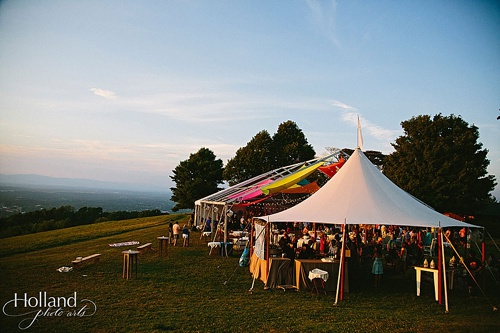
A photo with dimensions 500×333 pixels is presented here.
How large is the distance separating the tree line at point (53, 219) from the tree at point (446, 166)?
2447cm

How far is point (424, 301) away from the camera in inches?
320

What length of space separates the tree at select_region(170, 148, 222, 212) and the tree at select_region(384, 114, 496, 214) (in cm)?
1891

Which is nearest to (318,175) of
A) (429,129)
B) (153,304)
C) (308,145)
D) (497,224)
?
(308,145)

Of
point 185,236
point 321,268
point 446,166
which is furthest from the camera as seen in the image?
point 446,166

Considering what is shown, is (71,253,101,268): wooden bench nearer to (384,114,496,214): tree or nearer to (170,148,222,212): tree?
(384,114,496,214): tree

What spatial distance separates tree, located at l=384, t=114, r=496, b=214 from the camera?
23984 mm

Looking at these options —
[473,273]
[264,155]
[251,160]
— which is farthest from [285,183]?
[264,155]

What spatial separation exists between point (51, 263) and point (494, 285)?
45.0ft

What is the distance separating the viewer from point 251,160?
111 feet

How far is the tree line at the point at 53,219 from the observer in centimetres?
2812

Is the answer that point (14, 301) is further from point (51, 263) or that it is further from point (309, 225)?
point (309, 225)

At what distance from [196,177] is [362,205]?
101ft

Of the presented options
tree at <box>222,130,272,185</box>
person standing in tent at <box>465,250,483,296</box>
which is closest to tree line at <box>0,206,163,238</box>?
tree at <box>222,130,272,185</box>

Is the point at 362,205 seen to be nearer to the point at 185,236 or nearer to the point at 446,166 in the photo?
the point at 185,236
